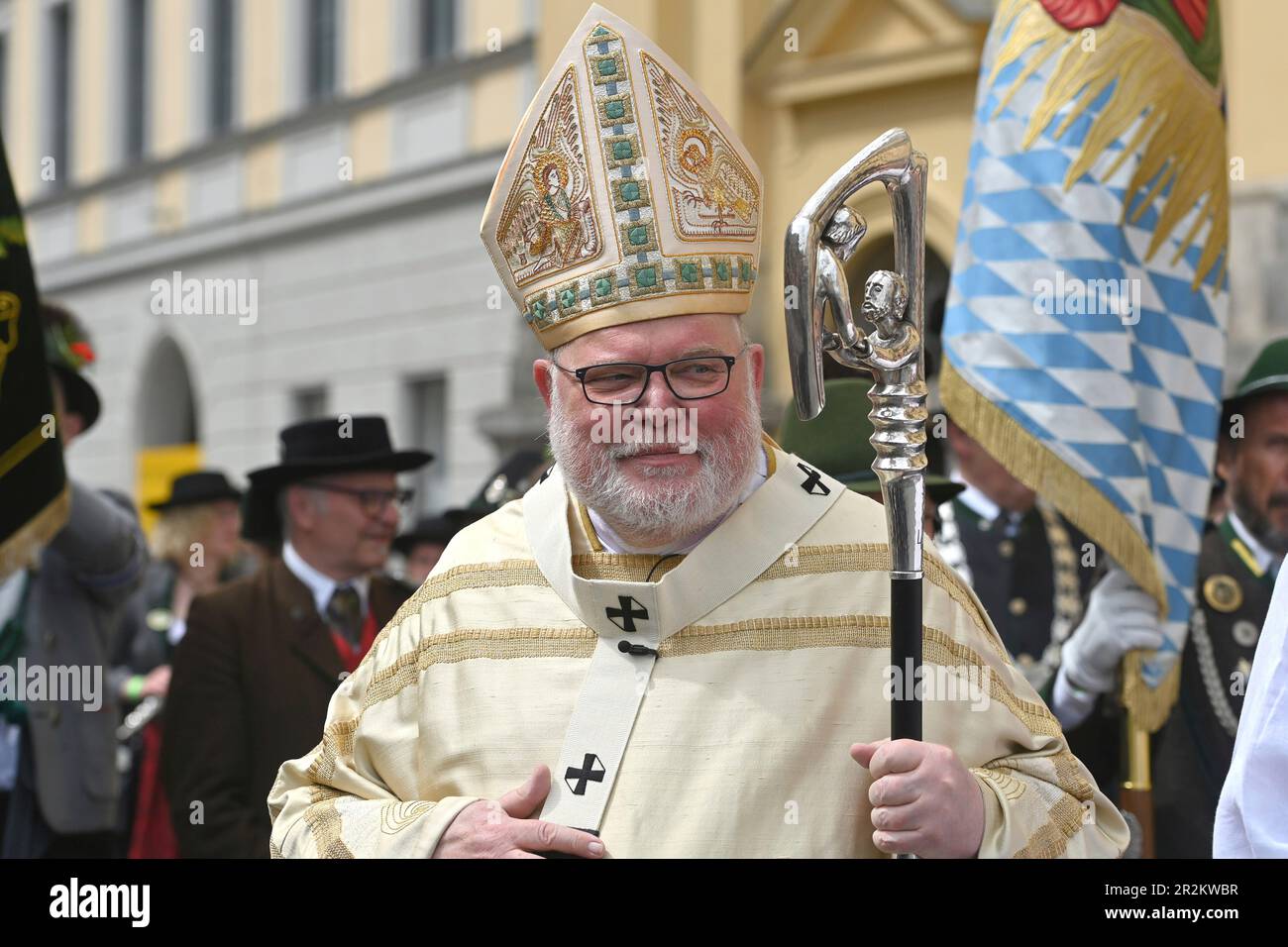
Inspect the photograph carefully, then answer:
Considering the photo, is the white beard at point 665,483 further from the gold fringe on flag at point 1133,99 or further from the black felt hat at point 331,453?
the black felt hat at point 331,453

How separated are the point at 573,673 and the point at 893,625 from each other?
0.63 meters

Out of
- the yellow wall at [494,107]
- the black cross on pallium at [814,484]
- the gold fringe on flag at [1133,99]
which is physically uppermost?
the yellow wall at [494,107]

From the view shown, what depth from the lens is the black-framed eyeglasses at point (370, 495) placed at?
5.02 meters

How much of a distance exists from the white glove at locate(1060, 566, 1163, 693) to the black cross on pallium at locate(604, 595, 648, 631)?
5.62 feet

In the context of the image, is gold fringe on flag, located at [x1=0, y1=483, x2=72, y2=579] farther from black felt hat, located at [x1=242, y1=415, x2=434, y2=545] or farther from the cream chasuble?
the cream chasuble

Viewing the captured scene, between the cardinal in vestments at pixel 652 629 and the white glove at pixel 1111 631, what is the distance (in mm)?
1355

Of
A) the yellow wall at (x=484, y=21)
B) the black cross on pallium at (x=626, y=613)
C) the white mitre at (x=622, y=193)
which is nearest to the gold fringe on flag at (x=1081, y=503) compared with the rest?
the white mitre at (x=622, y=193)

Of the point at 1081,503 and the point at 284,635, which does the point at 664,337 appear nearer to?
the point at 1081,503

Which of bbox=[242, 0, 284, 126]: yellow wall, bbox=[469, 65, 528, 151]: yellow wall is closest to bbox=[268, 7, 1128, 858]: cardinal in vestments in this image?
bbox=[469, 65, 528, 151]: yellow wall

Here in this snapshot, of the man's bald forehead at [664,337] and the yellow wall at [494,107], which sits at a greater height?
the yellow wall at [494,107]

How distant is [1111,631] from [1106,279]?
840mm

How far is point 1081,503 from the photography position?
419 cm

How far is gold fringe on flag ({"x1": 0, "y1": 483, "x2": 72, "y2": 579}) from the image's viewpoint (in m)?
4.23
